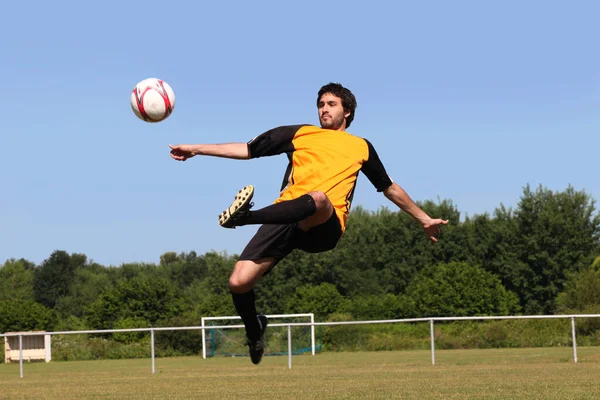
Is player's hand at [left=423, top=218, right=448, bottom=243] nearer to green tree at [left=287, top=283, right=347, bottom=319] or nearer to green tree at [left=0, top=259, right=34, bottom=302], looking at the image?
green tree at [left=287, top=283, right=347, bottom=319]

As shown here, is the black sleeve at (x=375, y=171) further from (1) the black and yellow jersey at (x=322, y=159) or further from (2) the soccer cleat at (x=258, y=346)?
(2) the soccer cleat at (x=258, y=346)

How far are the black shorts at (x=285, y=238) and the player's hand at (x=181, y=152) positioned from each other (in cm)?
81

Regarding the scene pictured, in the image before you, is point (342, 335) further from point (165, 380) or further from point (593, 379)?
point (593, 379)

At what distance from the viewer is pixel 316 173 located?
6.80m

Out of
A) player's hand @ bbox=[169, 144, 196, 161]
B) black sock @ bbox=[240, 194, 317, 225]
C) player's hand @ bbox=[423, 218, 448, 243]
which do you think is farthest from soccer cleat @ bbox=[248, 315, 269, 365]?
player's hand @ bbox=[423, 218, 448, 243]

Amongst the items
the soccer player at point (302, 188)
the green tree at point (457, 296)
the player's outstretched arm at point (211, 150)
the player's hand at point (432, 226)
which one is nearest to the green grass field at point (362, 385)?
the player's hand at point (432, 226)

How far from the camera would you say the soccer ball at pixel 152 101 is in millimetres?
8125

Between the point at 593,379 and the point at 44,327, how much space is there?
39.0 metres

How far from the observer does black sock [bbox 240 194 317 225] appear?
6.38 m

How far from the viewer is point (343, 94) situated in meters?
7.22

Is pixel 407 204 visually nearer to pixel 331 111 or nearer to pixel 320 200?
pixel 331 111

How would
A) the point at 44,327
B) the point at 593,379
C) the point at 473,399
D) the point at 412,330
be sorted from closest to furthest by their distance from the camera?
1. the point at 473,399
2. the point at 593,379
3. the point at 412,330
4. the point at 44,327

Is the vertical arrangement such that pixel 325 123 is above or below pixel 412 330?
above

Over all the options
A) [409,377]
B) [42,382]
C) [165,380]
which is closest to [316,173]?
[409,377]
